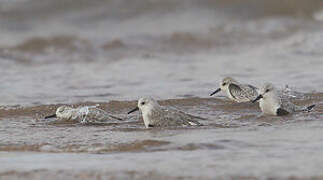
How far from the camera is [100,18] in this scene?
16984mm

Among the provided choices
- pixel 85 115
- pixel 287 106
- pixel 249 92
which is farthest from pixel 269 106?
pixel 85 115

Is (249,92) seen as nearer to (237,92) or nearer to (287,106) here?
(237,92)

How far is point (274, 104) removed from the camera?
7.46 metres

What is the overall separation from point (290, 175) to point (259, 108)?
322 centimetres

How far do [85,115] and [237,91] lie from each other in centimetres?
190

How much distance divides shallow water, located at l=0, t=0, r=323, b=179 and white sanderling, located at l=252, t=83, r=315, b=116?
11 cm

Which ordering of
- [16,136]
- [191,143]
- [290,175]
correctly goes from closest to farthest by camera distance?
[290,175] < [191,143] < [16,136]

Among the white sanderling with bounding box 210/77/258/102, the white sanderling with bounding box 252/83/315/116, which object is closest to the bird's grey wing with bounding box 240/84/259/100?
the white sanderling with bounding box 210/77/258/102

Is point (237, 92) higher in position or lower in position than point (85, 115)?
higher

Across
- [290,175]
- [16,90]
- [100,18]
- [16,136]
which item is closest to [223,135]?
[290,175]

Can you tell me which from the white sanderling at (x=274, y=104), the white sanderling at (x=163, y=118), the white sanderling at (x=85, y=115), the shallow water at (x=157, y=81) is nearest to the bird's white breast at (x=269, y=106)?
the white sanderling at (x=274, y=104)

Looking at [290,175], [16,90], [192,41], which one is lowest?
[290,175]

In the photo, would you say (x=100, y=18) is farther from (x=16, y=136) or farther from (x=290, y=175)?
(x=290, y=175)

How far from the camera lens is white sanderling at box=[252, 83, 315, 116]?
24.4ft
